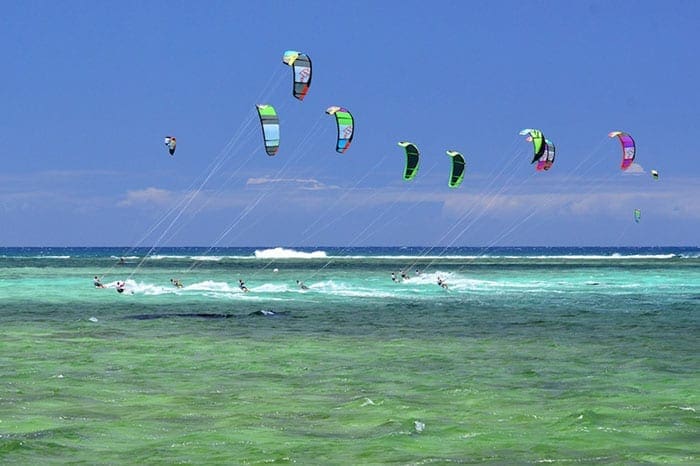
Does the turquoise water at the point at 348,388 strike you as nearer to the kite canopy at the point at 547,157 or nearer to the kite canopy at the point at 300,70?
the kite canopy at the point at 300,70

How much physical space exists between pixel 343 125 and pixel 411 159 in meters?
6.70

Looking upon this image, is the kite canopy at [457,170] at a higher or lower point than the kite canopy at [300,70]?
lower

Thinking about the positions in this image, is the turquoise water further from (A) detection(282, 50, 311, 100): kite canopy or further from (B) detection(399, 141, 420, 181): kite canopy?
(B) detection(399, 141, 420, 181): kite canopy

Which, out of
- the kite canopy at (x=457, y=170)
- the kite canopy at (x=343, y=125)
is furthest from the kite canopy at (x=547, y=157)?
the kite canopy at (x=343, y=125)

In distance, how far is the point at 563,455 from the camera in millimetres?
11141

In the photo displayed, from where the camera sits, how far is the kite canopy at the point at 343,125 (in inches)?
1571

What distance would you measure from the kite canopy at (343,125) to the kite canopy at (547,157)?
11.0 metres

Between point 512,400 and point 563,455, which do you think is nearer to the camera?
point 563,455

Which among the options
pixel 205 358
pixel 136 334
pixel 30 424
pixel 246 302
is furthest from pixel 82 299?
pixel 30 424

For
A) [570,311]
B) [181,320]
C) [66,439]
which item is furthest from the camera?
[570,311]

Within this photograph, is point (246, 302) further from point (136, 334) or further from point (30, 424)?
point (30, 424)

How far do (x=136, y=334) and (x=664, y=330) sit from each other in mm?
12932

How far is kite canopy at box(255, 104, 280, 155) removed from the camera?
3591 centimetres

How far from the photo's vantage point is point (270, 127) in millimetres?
36250
